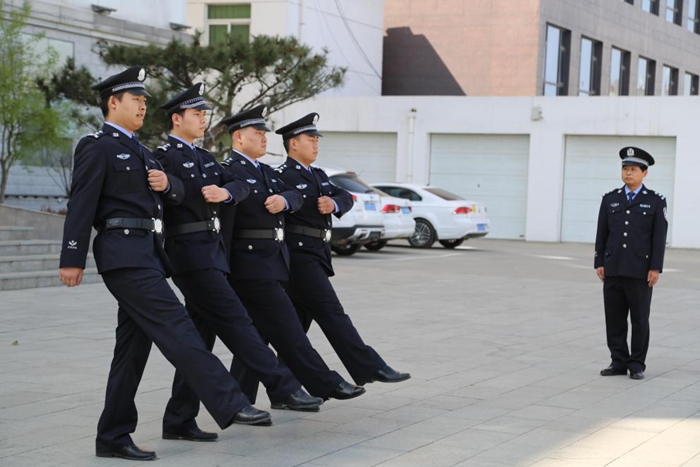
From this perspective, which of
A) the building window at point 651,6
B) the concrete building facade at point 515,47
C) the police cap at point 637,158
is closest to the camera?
the police cap at point 637,158

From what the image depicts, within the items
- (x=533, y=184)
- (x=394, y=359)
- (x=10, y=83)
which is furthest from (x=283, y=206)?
(x=533, y=184)

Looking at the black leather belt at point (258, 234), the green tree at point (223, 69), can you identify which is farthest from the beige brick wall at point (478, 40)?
the black leather belt at point (258, 234)

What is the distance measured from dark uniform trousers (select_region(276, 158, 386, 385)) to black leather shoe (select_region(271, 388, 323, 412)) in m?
0.36

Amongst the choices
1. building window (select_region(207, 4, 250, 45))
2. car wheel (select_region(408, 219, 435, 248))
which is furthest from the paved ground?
building window (select_region(207, 4, 250, 45))

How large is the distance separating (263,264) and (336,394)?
36.2 inches

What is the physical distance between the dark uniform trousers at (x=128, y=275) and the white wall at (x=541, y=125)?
26894 millimetres

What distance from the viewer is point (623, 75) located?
4581 centimetres

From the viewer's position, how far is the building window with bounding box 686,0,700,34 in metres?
50.5

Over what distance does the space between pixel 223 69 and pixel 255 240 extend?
49.5ft

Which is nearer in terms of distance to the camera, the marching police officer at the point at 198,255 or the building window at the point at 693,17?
the marching police officer at the point at 198,255

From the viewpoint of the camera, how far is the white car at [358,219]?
881 inches

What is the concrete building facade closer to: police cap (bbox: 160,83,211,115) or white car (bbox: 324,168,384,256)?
white car (bbox: 324,168,384,256)

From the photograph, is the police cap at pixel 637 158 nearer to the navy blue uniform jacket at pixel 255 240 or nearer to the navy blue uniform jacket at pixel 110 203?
the navy blue uniform jacket at pixel 255 240

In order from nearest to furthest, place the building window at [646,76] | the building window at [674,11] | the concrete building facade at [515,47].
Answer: the concrete building facade at [515,47] < the building window at [646,76] < the building window at [674,11]
